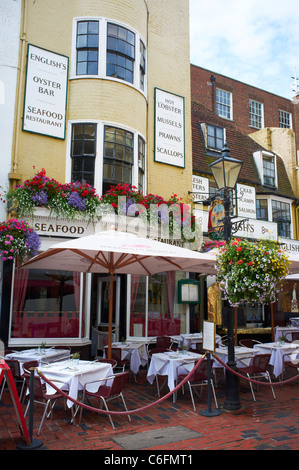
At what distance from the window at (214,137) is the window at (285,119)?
29.4ft

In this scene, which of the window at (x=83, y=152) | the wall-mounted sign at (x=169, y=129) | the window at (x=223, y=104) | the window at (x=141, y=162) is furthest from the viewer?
the window at (x=223, y=104)

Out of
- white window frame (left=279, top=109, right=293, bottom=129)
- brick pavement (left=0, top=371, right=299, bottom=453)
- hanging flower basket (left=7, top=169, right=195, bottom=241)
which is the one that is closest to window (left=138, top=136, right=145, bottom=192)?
hanging flower basket (left=7, top=169, right=195, bottom=241)

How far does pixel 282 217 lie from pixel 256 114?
858cm

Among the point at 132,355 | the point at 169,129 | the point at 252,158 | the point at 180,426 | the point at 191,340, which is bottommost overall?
the point at 180,426

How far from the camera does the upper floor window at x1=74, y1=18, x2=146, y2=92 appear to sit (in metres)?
11.5

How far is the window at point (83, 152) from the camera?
1105 cm

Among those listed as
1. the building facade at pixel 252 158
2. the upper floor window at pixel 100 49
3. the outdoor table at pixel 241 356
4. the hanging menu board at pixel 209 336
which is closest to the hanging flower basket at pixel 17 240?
the hanging menu board at pixel 209 336

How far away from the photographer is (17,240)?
869cm

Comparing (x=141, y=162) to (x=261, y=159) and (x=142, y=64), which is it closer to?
(x=142, y=64)

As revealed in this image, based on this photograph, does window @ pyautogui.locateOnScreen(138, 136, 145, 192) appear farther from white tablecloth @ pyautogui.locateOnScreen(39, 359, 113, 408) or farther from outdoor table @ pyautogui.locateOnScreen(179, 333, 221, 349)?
white tablecloth @ pyautogui.locateOnScreen(39, 359, 113, 408)

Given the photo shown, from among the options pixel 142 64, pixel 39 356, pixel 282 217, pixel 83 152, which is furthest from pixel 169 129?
pixel 39 356

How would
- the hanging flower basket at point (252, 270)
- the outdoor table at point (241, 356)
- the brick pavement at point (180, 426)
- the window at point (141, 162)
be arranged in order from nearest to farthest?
the brick pavement at point (180, 426)
the hanging flower basket at point (252, 270)
the outdoor table at point (241, 356)
the window at point (141, 162)

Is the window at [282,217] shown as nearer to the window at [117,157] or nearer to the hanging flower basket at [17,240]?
the window at [117,157]
